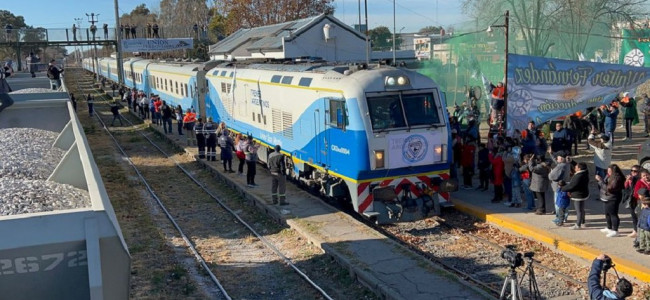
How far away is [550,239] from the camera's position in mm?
11375

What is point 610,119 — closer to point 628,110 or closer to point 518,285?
point 628,110

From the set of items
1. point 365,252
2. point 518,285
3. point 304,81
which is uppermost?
point 304,81

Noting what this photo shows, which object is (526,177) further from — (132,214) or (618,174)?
(132,214)

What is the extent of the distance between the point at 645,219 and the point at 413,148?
14.9 feet

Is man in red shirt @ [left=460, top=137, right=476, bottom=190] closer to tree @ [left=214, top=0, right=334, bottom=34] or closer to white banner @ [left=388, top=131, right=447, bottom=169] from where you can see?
white banner @ [left=388, top=131, right=447, bottom=169]

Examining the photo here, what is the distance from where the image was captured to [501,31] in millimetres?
35219

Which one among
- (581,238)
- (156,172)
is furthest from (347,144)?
(156,172)

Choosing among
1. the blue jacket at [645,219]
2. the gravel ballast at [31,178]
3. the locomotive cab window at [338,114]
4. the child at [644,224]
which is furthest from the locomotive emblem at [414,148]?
the gravel ballast at [31,178]

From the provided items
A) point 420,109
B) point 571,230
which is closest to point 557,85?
point 420,109

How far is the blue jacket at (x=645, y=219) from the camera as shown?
32.6ft

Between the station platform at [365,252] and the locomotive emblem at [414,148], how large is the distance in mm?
1704

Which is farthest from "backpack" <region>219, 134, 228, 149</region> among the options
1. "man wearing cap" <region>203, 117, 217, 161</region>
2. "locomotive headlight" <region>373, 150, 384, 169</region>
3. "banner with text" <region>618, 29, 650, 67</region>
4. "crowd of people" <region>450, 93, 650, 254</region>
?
"banner with text" <region>618, 29, 650, 67</region>

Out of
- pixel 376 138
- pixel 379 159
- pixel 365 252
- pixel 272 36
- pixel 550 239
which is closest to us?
pixel 365 252

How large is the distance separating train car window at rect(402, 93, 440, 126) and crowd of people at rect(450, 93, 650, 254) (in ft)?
6.82
